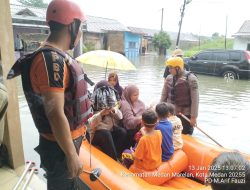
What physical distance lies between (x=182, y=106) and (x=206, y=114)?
3.58m

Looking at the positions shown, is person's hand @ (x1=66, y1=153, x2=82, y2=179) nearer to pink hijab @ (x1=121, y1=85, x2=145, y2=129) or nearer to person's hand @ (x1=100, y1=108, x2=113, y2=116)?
person's hand @ (x1=100, y1=108, x2=113, y2=116)

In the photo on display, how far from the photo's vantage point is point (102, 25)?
29484 millimetres

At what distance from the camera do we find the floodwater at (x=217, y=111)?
550 centimetres

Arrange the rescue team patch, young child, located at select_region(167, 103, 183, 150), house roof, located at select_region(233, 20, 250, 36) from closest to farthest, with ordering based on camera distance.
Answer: the rescue team patch
young child, located at select_region(167, 103, 183, 150)
house roof, located at select_region(233, 20, 250, 36)

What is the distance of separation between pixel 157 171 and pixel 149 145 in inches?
12.9

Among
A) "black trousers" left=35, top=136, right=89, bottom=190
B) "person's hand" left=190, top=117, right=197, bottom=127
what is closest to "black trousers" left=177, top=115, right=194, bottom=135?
"person's hand" left=190, top=117, right=197, bottom=127

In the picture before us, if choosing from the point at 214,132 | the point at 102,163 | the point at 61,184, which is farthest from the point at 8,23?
the point at 214,132

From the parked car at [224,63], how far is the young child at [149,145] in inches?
448

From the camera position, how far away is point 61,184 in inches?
68.6

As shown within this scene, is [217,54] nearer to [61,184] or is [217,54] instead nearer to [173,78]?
[173,78]

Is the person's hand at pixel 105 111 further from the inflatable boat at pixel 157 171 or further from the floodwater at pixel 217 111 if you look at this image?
the floodwater at pixel 217 111

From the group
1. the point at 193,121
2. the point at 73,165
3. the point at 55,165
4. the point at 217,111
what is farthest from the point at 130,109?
the point at 217,111

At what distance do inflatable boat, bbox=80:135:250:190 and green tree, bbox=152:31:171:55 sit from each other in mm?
28351

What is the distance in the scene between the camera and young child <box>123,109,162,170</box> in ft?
9.12
